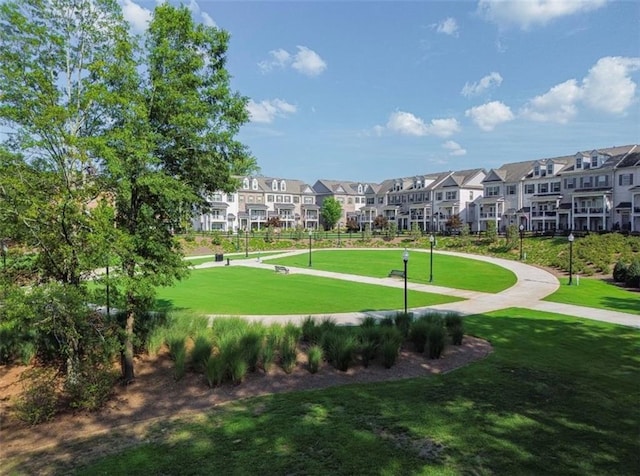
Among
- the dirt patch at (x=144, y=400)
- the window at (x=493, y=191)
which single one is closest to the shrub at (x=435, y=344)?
the dirt patch at (x=144, y=400)

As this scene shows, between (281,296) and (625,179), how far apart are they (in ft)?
161

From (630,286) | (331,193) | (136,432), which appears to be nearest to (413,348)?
(136,432)

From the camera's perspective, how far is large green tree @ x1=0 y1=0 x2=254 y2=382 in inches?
332

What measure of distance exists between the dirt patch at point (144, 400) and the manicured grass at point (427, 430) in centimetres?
43

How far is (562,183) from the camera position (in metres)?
60.1

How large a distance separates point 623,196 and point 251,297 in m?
50.1

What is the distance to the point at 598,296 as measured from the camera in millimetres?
23734

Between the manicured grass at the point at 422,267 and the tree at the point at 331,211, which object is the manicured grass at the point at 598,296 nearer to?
the manicured grass at the point at 422,267

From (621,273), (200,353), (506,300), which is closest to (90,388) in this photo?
(200,353)

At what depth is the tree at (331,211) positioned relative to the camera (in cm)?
8838

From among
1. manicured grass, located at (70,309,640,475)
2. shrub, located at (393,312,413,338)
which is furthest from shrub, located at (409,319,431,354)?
manicured grass, located at (70,309,640,475)

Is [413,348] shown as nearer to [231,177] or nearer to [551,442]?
[551,442]

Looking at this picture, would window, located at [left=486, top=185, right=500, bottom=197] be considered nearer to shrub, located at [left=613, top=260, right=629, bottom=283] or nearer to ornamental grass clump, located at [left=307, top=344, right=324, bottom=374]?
shrub, located at [left=613, top=260, right=629, bottom=283]

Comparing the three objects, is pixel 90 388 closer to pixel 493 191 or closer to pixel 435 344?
pixel 435 344
